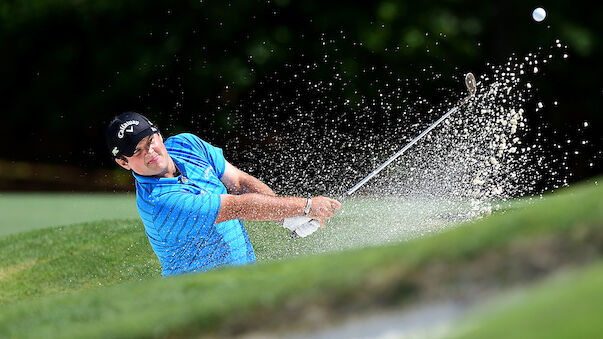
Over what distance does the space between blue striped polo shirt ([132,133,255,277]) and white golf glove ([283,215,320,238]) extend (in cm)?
43

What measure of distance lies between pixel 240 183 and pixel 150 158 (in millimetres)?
900

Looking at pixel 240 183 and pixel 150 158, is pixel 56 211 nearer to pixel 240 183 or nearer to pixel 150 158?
pixel 240 183

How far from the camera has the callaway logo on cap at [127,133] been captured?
5285mm

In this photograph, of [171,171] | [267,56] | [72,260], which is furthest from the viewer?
[267,56]

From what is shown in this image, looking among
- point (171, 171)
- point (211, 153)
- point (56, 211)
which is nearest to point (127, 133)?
point (171, 171)

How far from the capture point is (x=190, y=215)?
5270mm

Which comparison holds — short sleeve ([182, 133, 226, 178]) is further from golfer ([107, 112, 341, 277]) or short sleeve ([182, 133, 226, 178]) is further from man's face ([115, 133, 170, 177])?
man's face ([115, 133, 170, 177])

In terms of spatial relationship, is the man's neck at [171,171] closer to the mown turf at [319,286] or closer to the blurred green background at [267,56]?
the mown turf at [319,286]

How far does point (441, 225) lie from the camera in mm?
6719

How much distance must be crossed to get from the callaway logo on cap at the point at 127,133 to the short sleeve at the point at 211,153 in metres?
0.41

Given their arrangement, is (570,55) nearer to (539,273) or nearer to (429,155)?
(429,155)

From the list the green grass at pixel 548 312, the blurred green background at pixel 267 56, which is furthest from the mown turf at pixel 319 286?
the blurred green background at pixel 267 56

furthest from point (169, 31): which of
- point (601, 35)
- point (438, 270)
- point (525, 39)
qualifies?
point (438, 270)

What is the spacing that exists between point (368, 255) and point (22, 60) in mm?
15917
